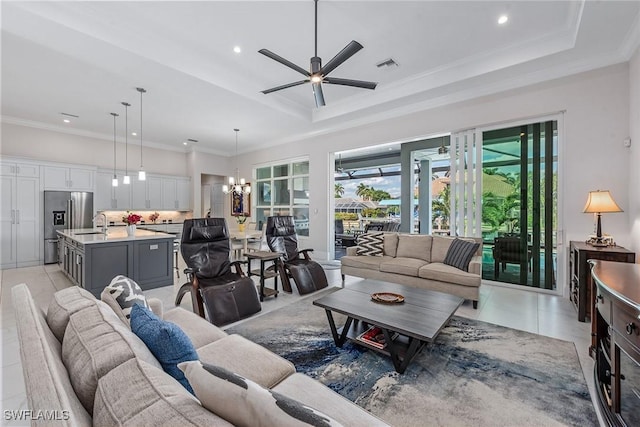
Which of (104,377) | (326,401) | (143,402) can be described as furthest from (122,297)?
(326,401)

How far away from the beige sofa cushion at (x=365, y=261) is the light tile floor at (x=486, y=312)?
15.5 inches

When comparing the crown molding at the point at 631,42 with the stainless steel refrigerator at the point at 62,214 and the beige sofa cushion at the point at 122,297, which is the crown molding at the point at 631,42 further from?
the stainless steel refrigerator at the point at 62,214

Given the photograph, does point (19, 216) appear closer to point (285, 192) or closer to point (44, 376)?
point (285, 192)

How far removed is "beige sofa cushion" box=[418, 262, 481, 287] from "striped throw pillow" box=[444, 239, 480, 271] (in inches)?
3.0

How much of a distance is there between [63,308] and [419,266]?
150 inches

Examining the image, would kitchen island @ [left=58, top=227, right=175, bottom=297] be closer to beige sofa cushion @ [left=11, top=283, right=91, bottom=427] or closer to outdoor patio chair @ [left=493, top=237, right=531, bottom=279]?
beige sofa cushion @ [left=11, top=283, right=91, bottom=427]

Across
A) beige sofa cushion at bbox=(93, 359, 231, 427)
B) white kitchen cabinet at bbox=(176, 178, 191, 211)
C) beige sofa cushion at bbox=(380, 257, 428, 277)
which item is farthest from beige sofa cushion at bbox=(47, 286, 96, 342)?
white kitchen cabinet at bbox=(176, 178, 191, 211)

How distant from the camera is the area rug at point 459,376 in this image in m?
1.70

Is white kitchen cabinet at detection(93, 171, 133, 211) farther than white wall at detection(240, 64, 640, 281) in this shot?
Yes

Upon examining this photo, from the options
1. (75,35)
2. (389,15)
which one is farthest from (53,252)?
(389,15)

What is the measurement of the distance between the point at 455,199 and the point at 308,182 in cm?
368

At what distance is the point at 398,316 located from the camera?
2.25 m

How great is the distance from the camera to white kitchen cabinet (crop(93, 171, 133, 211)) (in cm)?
699

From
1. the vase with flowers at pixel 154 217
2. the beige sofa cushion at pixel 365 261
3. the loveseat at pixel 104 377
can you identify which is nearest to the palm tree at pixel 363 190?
the beige sofa cushion at pixel 365 261
